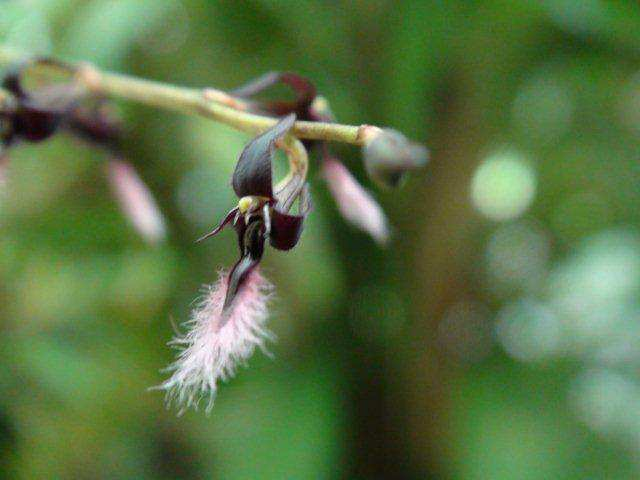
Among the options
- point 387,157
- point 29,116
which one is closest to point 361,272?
point 29,116

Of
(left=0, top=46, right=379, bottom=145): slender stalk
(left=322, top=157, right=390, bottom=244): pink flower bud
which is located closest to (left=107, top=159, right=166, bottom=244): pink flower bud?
(left=0, top=46, right=379, bottom=145): slender stalk

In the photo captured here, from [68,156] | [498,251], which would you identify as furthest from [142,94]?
[498,251]

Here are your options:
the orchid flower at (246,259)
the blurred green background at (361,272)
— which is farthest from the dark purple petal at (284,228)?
the blurred green background at (361,272)

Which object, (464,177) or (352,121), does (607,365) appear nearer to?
(464,177)

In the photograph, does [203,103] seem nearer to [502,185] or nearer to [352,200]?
[352,200]

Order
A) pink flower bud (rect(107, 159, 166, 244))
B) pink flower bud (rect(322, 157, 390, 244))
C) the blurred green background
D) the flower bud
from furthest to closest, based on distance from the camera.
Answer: the blurred green background, pink flower bud (rect(107, 159, 166, 244)), pink flower bud (rect(322, 157, 390, 244)), the flower bud

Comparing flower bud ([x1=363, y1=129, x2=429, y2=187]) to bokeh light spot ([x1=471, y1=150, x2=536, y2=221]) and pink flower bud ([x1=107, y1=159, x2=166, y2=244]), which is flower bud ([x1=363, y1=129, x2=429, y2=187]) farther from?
bokeh light spot ([x1=471, y1=150, x2=536, y2=221])
